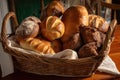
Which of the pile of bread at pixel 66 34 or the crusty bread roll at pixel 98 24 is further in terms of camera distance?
the crusty bread roll at pixel 98 24

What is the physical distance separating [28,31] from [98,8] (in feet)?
2.49

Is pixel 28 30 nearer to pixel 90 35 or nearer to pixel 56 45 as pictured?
pixel 56 45

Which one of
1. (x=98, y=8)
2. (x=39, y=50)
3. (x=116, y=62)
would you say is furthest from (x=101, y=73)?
(x=98, y=8)

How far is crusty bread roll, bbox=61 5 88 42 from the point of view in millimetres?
791

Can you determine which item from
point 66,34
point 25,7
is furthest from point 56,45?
point 25,7

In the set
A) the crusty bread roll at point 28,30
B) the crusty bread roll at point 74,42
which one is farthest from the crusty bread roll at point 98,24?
the crusty bread roll at point 28,30

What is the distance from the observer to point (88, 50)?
68cm

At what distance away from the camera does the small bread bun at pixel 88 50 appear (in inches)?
26.6

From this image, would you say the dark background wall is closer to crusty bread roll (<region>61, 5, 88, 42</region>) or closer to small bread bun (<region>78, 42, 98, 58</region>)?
crusty bread roll (<region>61, 5, 88, 42</region>)

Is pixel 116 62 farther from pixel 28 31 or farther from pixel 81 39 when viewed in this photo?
pixel 28 31

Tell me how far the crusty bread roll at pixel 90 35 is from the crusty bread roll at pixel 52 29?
0.27 ft

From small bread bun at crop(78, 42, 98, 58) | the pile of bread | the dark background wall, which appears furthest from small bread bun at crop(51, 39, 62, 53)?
the dark background wall

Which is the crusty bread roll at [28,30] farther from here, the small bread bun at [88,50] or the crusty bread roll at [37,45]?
the small bread bun at [88,50]

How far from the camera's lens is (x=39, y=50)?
0.73 meters
